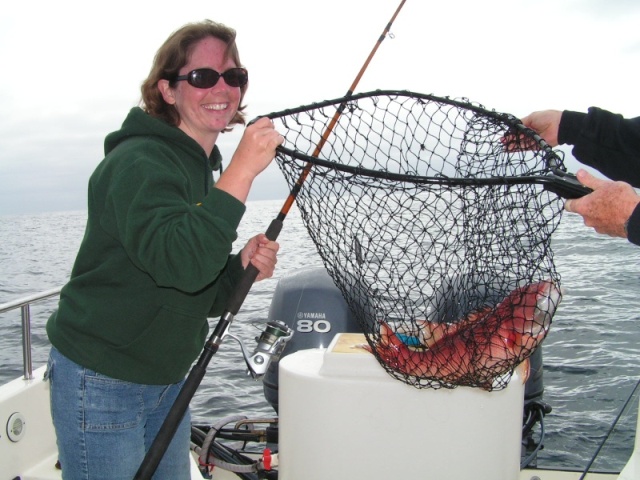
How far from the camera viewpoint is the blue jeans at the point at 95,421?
1.84 m

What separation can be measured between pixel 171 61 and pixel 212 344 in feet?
3.33

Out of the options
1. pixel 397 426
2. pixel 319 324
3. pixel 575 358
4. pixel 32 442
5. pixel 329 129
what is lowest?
pixel 575 358

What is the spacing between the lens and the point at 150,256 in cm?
160

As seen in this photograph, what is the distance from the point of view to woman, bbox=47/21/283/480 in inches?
64.4

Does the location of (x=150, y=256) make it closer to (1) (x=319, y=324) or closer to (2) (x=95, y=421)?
(2) (x=95, y=421)

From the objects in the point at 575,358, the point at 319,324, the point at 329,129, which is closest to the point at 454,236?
the point at 329,129

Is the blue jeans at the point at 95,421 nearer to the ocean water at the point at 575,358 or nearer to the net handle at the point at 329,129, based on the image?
the net handle at the point at 329,129

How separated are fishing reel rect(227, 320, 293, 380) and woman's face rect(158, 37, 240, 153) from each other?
100cm

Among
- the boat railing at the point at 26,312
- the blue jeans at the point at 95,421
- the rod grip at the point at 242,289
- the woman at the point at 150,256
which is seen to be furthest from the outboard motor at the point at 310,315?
the blue jeans at the point at 95,421

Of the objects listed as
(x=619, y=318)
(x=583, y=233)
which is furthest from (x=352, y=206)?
(x=583, y=233)

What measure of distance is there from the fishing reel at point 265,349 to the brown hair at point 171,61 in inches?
41.7

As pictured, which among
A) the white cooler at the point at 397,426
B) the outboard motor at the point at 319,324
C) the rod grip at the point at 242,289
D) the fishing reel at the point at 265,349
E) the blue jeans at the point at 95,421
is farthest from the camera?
the outboard motor at the point at 319,324

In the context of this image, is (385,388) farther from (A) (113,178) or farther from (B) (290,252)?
(B) (290,252)

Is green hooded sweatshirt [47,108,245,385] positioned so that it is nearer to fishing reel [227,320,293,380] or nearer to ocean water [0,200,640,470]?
fishing reel [227,320,293,380]
